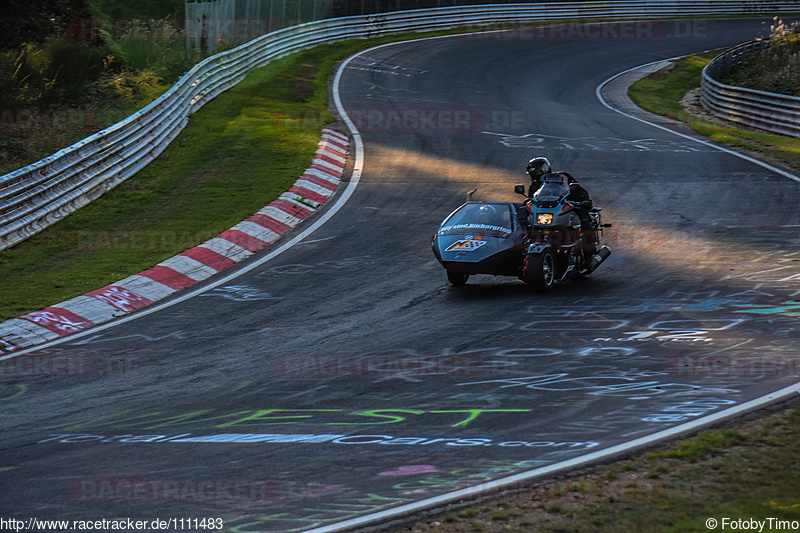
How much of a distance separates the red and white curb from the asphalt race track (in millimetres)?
537

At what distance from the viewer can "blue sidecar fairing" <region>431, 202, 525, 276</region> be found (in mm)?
11008

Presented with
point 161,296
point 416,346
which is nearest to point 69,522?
point 416,346

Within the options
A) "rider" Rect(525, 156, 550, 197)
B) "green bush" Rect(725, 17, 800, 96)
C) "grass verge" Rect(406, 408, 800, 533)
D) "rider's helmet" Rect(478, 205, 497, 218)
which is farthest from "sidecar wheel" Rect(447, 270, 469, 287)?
"green bush" Rect(725, 17, 800, 96)

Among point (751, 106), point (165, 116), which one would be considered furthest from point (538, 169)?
point (751, 106)

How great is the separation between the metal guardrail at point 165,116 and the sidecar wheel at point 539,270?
27.3ft

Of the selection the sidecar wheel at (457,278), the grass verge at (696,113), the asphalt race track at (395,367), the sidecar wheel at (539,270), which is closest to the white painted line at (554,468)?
the asphalt race track at (395,367)

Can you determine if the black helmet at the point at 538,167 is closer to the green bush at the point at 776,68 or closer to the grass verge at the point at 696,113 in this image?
the grass verge at the point at 696,113

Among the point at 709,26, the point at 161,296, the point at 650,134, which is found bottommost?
the point at 161,296

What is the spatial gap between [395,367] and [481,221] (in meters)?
3.56

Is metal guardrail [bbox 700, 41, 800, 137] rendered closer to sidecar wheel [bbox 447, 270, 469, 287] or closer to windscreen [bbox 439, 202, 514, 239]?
windscreen [bbox 439, 202, 514, 239]

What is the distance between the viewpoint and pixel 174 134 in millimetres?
20234

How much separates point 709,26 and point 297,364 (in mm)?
43592

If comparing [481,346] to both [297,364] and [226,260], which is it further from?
[226,260]

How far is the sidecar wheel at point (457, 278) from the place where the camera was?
460 inches
